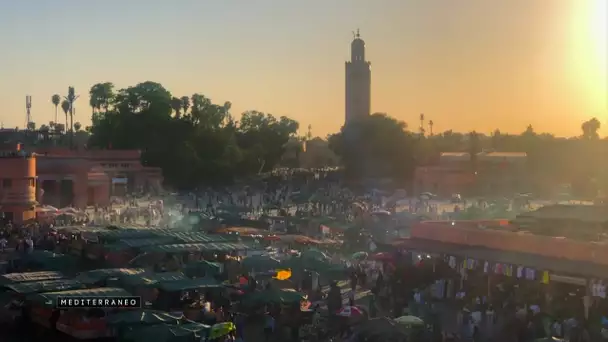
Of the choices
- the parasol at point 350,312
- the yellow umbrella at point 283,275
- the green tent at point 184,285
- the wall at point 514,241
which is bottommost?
the parasol at point 350,312

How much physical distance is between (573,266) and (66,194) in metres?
29.3

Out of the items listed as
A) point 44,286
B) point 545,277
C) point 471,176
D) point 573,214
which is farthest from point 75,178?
point 545,277

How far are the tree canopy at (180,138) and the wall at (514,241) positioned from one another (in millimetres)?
34705

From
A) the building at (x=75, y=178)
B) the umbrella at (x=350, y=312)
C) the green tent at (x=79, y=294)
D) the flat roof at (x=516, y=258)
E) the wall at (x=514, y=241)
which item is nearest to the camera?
the green tent at (x=79, y=294)

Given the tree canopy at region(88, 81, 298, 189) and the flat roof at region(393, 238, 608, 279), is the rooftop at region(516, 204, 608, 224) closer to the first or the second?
the flat roof at region(393, 238, 608, 279)

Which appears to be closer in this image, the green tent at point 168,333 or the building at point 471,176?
the green tent at point 168,333

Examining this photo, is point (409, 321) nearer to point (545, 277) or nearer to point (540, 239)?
point (545, 277)

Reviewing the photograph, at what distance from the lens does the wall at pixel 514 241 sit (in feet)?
52.0

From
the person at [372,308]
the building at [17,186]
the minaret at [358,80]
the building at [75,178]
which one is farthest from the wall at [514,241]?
the minaret at [358,80]

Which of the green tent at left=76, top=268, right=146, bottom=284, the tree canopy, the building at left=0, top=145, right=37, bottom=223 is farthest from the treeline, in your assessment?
the green tent at left=76, top=268, right=146, bottom=284

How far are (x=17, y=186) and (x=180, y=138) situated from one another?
89.0ft

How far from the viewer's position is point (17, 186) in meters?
31.9

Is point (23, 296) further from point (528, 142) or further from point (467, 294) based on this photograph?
point (528, 142)

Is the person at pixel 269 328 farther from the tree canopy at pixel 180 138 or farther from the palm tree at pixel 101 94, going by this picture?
the palm tree at pixel 101 94
